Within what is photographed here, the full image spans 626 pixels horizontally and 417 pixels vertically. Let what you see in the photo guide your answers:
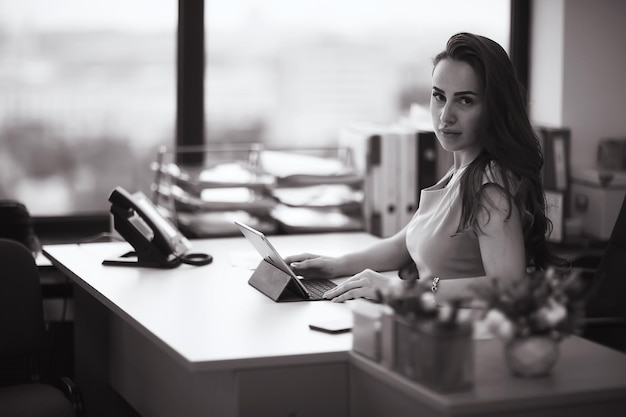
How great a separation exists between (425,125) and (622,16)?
861 millimetres

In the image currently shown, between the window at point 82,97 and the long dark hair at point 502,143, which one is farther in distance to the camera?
the window at point 82,97

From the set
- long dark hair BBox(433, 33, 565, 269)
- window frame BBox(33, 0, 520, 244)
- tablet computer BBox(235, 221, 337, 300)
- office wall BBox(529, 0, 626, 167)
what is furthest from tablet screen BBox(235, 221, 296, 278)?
office wall BBox(529, 0, 626, 167)

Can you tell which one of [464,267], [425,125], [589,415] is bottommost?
[589,415]

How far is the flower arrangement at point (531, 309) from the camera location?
5.36 feet

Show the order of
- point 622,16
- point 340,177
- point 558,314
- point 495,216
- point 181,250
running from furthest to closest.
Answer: point 622,16, point 340,177, point 181,250, point 495,216, point 558,314

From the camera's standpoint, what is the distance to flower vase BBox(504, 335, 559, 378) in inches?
65.5

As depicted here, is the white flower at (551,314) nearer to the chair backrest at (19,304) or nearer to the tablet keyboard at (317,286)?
the tablet keyboard at (317,286)

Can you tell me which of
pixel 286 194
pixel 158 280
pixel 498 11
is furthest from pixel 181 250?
pixel 498 11

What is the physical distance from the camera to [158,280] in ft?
8.36

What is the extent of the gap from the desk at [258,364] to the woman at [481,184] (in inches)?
10.1

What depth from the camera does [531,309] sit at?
164 centimetres

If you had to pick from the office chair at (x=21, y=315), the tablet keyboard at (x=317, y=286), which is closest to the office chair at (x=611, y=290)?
the tablet keyboard at (x=317, y=286)

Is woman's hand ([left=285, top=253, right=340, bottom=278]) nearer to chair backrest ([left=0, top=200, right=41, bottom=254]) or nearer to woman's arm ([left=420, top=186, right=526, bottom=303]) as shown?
woman's arm ([left=420, top=186, right=526, bottom=303])

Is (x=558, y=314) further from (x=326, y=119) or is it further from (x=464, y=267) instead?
(x=326, y=119)
